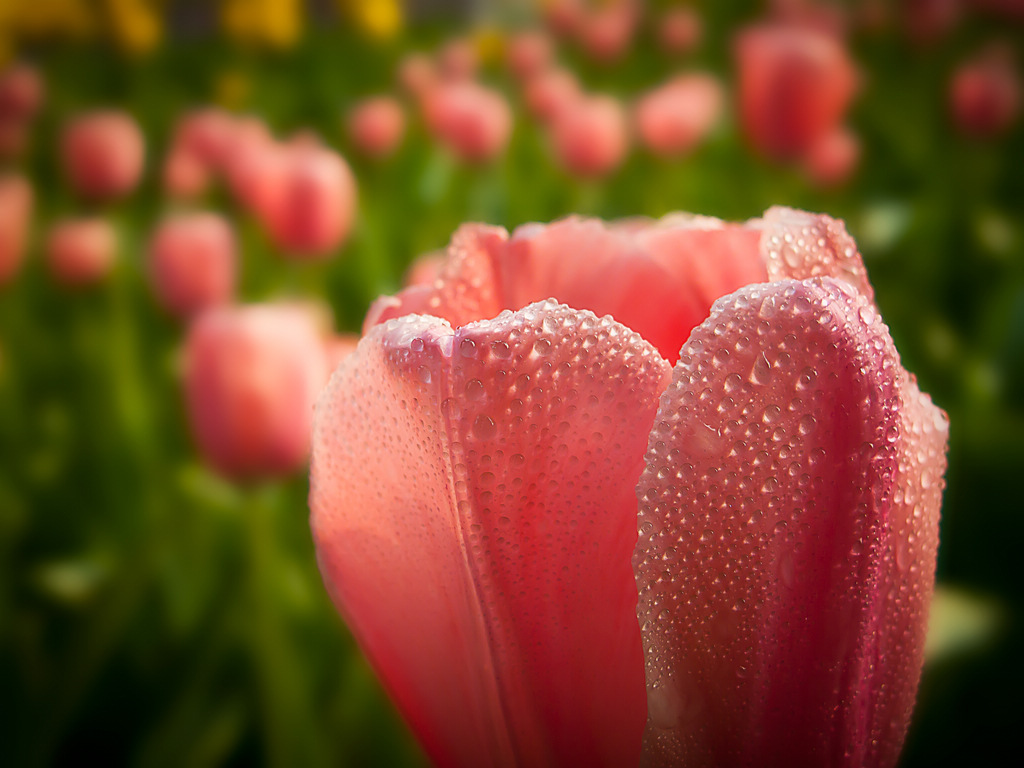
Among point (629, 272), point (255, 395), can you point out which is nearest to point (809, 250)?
point (629, 272)

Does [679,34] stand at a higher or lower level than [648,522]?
higher

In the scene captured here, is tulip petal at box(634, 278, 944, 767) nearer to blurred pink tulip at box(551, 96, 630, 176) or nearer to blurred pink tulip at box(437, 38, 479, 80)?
blurred pink tulip at box(551, 96, 630, 176)

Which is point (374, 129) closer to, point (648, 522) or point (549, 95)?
point (549, 95)

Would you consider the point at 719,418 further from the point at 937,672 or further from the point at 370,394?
the point at 937,672

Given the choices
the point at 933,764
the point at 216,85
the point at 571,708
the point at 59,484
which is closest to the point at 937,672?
the point at 933,764

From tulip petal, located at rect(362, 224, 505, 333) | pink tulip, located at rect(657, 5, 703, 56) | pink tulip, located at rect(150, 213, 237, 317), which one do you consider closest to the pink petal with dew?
tulip petal, located at rect(362, 224, 505, 333)

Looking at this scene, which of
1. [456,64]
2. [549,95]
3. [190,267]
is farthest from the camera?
[456,64]
